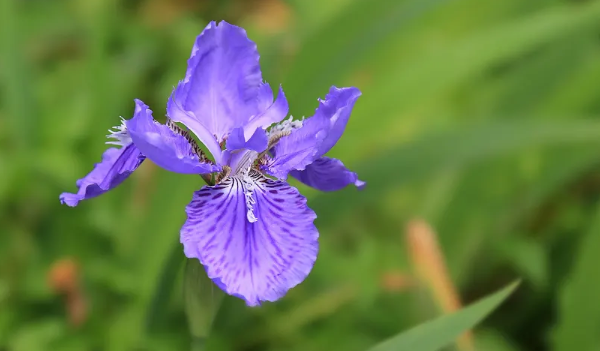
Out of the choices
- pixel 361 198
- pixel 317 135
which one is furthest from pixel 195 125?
pixel 361 198

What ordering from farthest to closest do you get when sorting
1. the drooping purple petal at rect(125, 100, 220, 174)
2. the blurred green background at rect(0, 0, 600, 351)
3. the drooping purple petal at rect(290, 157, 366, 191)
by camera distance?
the blurred green background at rect(0, 0, 600, 351), the drooping purple petal at rect(290, 157, 366, 191), the drooping purple petal at rect(125, 100, 220, 174)

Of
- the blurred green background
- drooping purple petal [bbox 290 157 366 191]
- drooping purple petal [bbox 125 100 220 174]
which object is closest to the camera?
drooping purple petal [bbox 125 100 220 174]

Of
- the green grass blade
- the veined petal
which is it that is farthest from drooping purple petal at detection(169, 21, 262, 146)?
the green grass blade

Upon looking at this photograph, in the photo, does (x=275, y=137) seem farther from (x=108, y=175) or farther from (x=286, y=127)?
(x=108, y=175)

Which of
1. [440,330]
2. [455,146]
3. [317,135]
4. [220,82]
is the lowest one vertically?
[440,330]

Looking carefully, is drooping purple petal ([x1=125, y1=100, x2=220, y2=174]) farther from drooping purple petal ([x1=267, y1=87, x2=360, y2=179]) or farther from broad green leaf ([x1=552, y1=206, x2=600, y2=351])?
broad green leaf ([x1=552, y1=206, x2=600, y2=351])

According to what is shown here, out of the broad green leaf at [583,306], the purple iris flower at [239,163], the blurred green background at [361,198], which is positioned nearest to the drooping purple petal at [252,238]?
the purple iris flower at [239,163]
